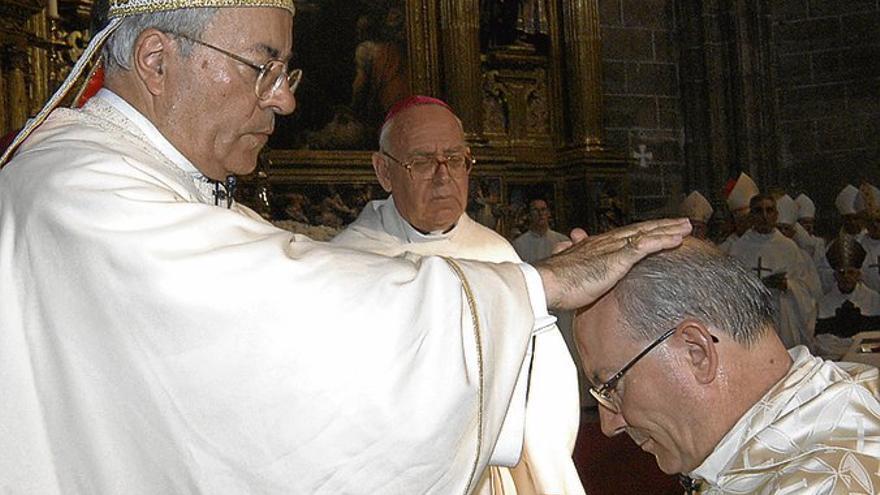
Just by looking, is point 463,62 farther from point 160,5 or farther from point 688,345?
point 688,345

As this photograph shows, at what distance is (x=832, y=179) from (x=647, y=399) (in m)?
13.4

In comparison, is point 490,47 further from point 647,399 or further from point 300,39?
point 647,399

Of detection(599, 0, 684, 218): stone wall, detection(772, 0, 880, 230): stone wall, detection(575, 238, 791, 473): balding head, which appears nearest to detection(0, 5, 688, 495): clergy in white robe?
detection(575, 238, 791, 473): balding head

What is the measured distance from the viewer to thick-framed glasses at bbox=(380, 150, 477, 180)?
532cm

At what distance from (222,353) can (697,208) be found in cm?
1129

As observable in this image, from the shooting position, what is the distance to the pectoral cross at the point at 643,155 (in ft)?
46.8

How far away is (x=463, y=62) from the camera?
41.4 feet

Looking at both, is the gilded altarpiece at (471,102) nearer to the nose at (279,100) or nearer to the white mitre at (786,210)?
the white mitre at (786,210)

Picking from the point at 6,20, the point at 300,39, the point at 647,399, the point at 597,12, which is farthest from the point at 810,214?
the point at 647,399

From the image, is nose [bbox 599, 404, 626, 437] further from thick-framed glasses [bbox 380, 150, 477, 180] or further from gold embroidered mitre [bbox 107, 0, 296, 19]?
thick-framed glasses [bbox 380, 150, 477, 180]

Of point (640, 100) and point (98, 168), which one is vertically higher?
point (640, 100)

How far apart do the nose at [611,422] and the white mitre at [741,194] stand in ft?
34.3

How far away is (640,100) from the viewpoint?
47.4 feet

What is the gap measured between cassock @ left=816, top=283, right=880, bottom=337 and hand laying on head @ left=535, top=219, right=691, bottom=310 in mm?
8056
